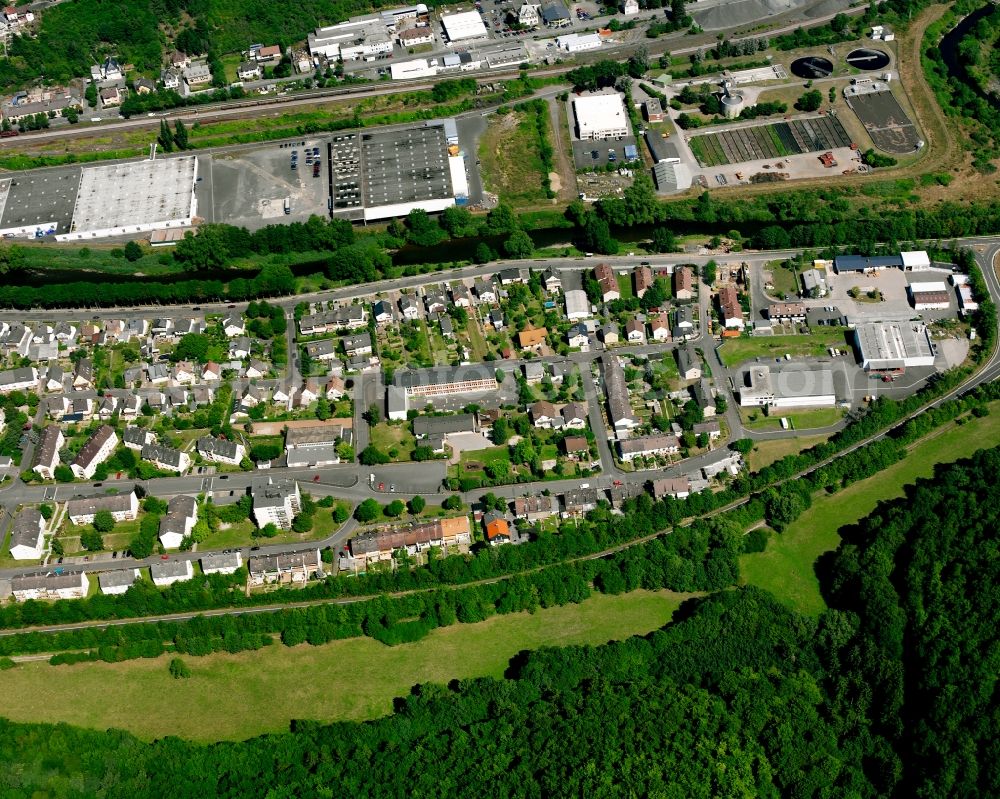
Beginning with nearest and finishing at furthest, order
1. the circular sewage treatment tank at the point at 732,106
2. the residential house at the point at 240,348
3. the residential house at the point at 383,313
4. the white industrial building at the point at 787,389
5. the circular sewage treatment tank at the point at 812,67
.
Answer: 1. the white industrial building at the point at 787,389
2. the residential house at the point at 240,348
3. the residential house at the point at 383,313
4. the circular sewage treatment tank at the point at 732,106
5. the circular sewage treatment tank at the point at 812,67

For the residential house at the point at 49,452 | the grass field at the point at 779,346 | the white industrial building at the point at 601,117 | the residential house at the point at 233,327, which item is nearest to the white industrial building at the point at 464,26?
the white industrial building at the point at 601,117

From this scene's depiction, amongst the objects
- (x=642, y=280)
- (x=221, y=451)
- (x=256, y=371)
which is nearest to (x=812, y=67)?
(x=642, y=280)

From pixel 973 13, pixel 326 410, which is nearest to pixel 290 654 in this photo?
pixel 326 410

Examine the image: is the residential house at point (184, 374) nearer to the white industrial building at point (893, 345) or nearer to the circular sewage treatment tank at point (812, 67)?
the white industrial building at point (893, 345)

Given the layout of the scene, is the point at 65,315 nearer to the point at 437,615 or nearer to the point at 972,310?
the point at 437,615

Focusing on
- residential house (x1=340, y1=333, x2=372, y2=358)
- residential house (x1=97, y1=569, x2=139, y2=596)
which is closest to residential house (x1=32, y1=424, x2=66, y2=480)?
residential house (x1=97, y1=569, x2=139, y2=596)

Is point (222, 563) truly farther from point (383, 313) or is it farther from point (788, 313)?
point (788, 313)
